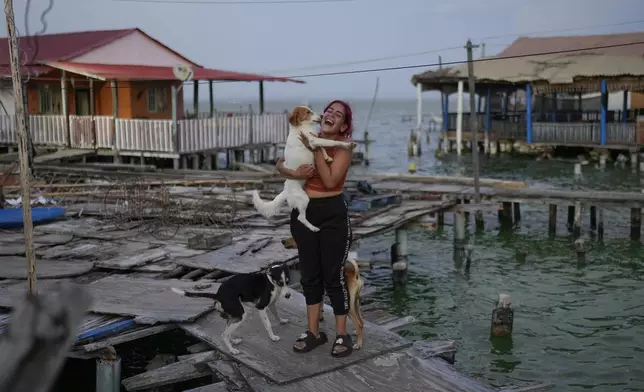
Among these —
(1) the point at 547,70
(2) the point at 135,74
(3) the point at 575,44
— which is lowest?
(2) the point at 135,74

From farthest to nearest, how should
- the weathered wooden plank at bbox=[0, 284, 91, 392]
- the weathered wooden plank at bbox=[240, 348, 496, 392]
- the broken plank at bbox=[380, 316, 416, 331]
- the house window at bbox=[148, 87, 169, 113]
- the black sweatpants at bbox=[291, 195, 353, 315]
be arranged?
the house window at bbox=[148, 87, 169, 113], the broken plank at bbox=[380, 316, 416, 331], the black sweatpants at bbox=[291, 195, 353, 315], the weathered wooden plank at bbox=[240, 348, 496, 392], the weathered wooden plank at bbox=[0, 284, 91, 392]

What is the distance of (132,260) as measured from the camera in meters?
9.62

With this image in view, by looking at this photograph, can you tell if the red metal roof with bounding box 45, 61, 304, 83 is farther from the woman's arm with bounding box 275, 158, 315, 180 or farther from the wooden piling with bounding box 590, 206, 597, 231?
the woman's arm with bounding box 275, 158, 315, 180

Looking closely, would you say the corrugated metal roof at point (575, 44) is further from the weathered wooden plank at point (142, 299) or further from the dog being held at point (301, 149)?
the dog being held at point (301, 149)

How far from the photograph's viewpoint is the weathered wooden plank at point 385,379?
526 centimetres

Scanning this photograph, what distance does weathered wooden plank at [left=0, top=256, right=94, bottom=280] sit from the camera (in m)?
8.82


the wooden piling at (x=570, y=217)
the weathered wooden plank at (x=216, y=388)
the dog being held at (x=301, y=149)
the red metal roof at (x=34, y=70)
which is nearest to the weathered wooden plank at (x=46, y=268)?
the weathered wooden plank at (x=216, y=388)

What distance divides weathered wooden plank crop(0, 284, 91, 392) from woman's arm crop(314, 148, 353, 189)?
4.15 meters

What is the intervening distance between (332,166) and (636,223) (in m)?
13.8

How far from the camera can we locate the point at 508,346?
1038 cm

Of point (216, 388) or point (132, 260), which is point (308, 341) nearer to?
point (216, 388)

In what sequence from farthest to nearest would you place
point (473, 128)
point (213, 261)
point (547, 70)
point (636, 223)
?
point (547, 70) < point (636, 223) < point (473, 128) < point (213, 261)

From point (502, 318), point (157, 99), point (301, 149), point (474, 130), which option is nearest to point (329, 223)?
point (301, 149)

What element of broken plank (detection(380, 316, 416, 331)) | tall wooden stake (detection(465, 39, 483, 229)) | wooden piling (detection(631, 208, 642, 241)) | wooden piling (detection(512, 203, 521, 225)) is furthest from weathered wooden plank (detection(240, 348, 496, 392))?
wooden piling (detection(512, 203, 521, 225))
